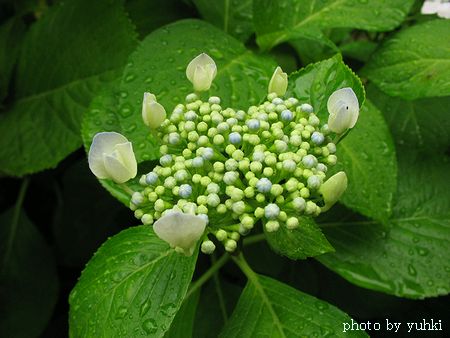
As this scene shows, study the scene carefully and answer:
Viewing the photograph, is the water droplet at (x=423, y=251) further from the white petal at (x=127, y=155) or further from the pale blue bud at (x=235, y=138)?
the white petal at (x=127, y=155)

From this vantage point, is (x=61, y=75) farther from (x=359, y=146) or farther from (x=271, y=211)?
(x=271, y=211)

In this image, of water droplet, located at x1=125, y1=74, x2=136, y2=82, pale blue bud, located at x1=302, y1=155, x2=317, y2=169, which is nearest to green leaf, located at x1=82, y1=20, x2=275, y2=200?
water droplet, located at x1=125, y1=74, x2=136, y2=82

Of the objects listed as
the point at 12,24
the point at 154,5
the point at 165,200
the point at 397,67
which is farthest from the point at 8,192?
the point at 397,67

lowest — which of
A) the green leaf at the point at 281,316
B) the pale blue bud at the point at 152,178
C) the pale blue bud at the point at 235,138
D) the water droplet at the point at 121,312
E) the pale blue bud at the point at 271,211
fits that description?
the green leaf at the point at 281,316

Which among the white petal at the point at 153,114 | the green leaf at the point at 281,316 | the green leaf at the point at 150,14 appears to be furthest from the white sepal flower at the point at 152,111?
the green leaf at the point at 150,14

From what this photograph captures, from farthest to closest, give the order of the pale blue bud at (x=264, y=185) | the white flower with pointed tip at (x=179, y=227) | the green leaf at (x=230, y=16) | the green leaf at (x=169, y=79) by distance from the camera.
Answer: the green leaf at (x=230, y=16)
the green leaf at (x=169, y=79)
the pale blue bud at (x=264, y=185)
the white flower with pointed tip at (x=179, y=227)

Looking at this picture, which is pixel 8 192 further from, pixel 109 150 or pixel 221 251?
pixel 109 150
